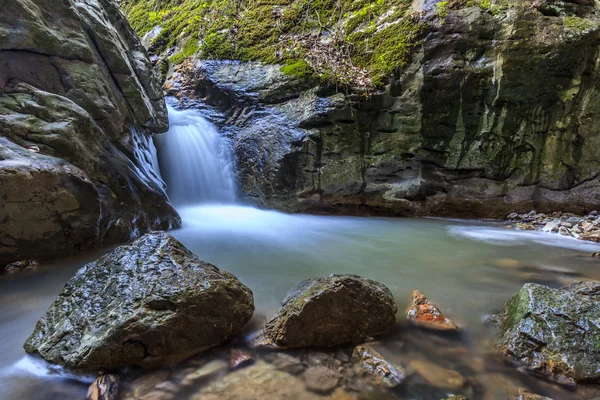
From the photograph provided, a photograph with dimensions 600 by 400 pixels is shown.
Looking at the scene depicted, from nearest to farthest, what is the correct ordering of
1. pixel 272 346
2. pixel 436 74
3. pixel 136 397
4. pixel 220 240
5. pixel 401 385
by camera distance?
pixel 136 397 → pixel 401 385 → pixel 272 346 → pixel 220 240 → pixel 436 74

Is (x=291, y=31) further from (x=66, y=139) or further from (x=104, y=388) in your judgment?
(x=104, y=388)

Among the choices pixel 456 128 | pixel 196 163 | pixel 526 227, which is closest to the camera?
pixel 526 227

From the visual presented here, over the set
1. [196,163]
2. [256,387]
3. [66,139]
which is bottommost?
[256,387]

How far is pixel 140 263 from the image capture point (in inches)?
89.6

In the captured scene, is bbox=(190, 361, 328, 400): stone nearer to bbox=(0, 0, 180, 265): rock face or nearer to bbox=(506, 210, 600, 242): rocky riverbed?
bbox=(0, 0, 180, 265): rock face

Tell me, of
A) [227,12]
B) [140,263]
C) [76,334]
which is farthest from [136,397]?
[227,12]

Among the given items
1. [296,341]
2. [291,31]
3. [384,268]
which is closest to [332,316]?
[296,341]

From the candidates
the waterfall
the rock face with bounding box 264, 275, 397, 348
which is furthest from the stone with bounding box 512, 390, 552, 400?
the waterfall

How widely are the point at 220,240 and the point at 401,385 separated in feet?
12.4

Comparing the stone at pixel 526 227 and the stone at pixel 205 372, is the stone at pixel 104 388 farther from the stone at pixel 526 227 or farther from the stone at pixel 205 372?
the stone at pixel 526 227

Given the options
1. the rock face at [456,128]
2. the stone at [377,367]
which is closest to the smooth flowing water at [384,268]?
the stone at [377,367]

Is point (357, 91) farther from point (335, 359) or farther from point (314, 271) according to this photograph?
point (335, 359)

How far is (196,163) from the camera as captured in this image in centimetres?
794

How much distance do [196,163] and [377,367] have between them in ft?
24.0
